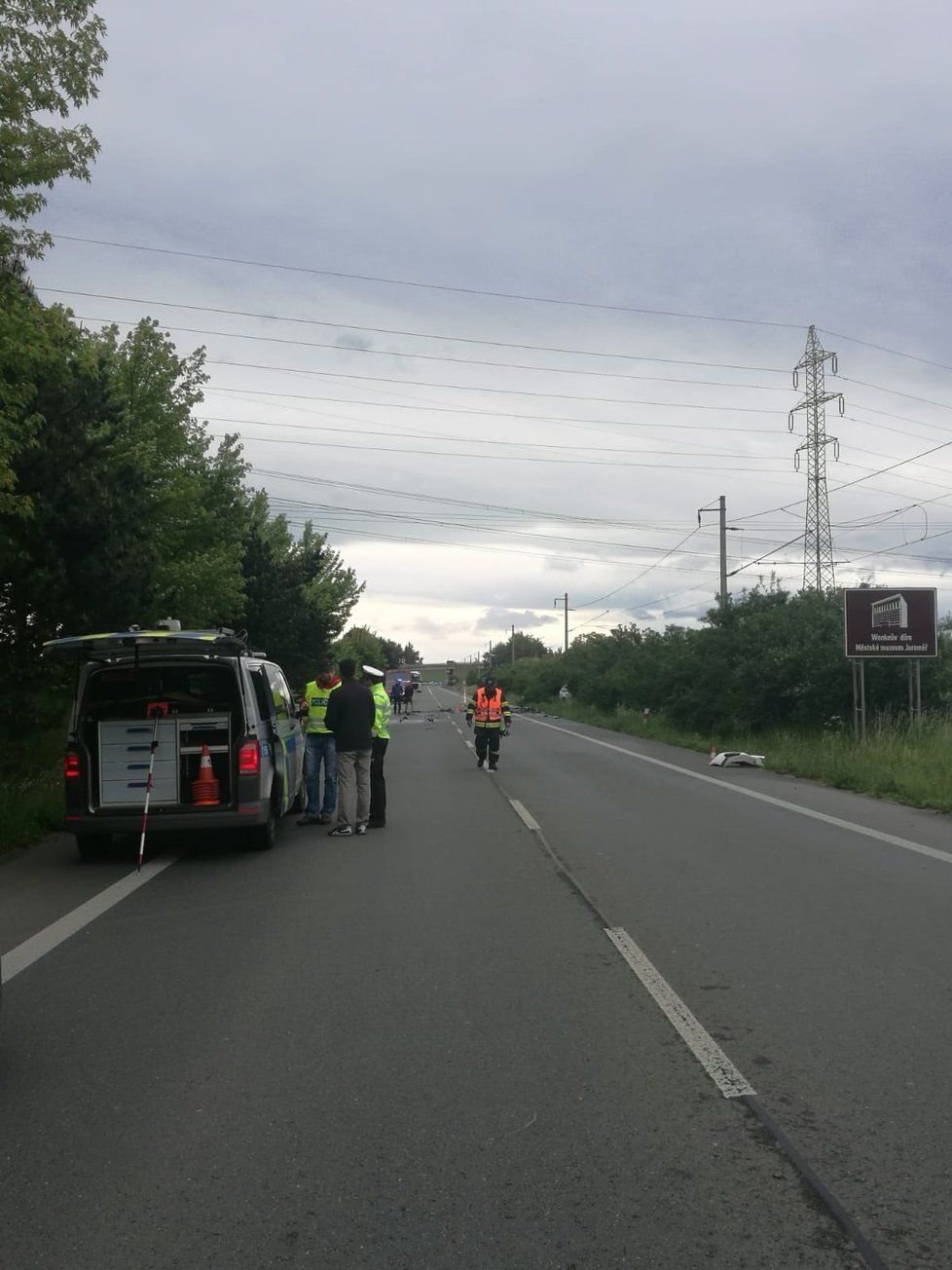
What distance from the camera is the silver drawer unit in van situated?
1114 cm

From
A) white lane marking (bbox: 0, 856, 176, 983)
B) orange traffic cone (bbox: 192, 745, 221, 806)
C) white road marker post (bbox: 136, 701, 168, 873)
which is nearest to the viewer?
white lane marking (bbox: 0, 856, 176, 983)

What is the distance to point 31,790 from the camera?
14695 mm

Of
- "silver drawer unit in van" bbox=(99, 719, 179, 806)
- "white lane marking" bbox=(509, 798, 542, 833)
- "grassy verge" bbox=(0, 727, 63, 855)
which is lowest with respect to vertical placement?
"white lane marking" bbox=(509, 798, 542, 833)

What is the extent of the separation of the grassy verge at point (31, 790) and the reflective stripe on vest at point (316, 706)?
304 centimetres

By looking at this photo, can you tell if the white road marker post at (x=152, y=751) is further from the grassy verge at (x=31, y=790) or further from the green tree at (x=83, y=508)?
the green tree at (x=83, y=508)

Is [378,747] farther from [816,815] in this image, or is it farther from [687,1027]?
[687,1027]

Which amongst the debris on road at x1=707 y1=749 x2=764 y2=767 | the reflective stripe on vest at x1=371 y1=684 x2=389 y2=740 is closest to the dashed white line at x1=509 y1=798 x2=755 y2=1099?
the reflective stripe on vest at x1=371 y1=684 x2=389 y2=740

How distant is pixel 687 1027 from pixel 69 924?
463 centimetres

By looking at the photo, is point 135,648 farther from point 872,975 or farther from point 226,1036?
point 872,975

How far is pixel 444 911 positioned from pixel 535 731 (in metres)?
31.7

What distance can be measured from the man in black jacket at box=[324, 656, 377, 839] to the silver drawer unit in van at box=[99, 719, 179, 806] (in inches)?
79.4

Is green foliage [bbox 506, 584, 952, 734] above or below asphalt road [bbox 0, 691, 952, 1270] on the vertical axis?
above

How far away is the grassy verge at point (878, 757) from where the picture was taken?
1702 centimetres

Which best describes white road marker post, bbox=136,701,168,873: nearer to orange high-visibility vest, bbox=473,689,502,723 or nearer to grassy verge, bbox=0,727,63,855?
grassy verge, bbox=0,727,63,855
